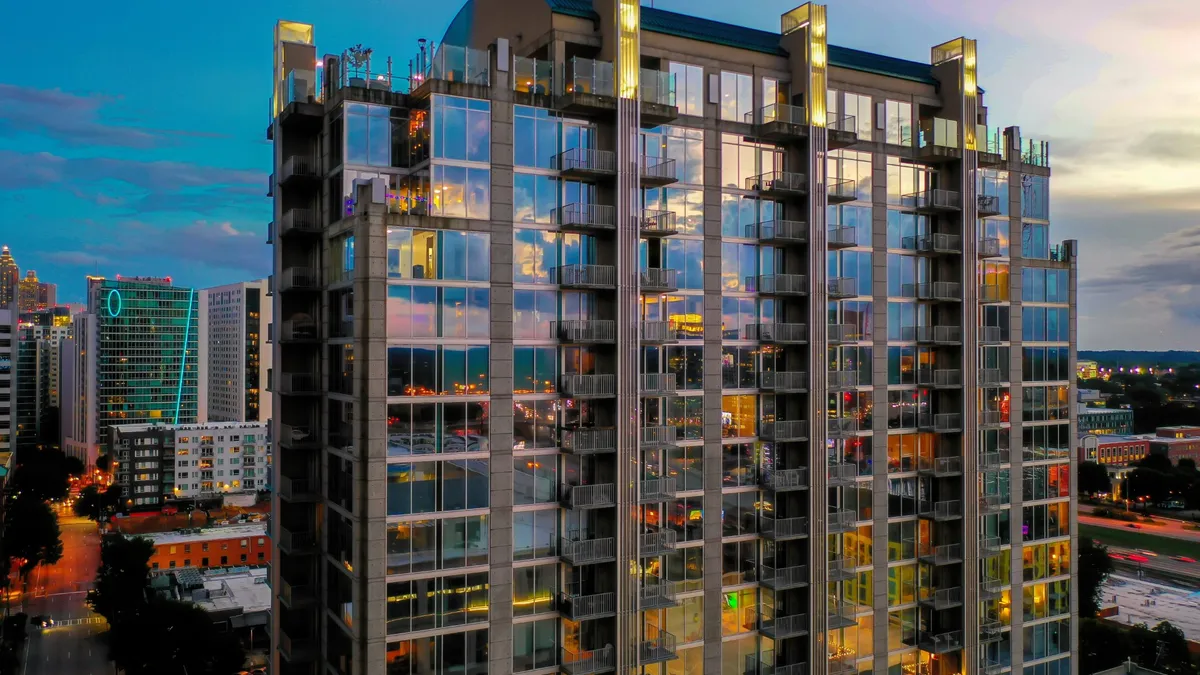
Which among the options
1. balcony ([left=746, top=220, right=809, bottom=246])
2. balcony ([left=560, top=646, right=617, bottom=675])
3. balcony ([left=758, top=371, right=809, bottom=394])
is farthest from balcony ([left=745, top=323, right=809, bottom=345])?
balcony ([left=560, top=646, right=617, bottom=675])

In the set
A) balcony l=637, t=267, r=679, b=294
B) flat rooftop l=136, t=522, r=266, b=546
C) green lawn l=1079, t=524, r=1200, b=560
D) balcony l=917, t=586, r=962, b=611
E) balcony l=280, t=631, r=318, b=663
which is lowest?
green lawn l=1079, t=524, r=1200, b=560

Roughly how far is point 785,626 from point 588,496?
14797mm

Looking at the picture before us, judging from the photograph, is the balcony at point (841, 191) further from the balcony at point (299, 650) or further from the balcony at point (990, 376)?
the balcony at point (299, 650)

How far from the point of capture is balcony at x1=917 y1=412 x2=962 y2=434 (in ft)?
174

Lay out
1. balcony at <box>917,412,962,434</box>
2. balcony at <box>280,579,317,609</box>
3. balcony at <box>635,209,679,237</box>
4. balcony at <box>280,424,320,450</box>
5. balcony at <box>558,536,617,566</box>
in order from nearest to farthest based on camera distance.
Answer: balcony at <box>558,536,617,566</box> < balcony at <box>635,209,679,237</box> < balcony at <box>280,579,317,609</box> < balcony at <box>280,424,320,450</box> < balcony at <box>917,412,962,434</box>

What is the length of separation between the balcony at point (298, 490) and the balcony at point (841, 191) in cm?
3355

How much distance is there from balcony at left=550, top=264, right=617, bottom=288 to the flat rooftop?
111m

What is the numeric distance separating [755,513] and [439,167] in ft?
84.4

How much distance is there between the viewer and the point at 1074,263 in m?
59.3

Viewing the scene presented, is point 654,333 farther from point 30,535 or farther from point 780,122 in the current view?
point 30,535

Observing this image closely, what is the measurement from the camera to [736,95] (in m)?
48.3

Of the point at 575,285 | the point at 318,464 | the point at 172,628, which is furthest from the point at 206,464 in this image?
the point at 575,285

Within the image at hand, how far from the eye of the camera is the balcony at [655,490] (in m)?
43.1

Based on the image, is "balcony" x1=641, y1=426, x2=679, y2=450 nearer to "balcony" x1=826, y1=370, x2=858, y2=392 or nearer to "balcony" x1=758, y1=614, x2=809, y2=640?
"balcony" x1=826, y1=370, x2=858, y2=392
